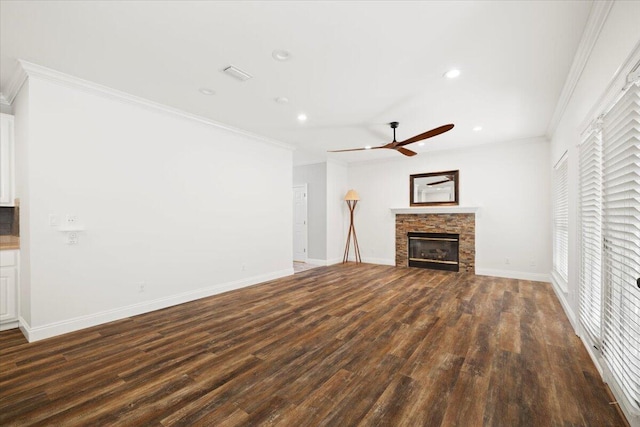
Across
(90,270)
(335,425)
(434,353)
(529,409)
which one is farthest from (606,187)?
(90,270)

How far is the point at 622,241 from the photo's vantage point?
1777 mm

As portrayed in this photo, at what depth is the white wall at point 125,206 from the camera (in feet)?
9.46

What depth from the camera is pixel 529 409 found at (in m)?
1.78

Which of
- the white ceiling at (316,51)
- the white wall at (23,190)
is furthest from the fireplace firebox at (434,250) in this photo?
the white wall at (23,190)

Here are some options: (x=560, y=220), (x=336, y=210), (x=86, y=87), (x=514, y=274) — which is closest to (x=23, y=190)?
(x=86, y=87)

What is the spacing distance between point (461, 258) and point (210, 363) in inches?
216

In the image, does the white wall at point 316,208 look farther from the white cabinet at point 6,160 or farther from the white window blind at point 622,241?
the white window blind at point 622,241

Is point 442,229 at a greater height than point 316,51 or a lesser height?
lesser

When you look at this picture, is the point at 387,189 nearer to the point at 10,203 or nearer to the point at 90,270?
the point at 90,270

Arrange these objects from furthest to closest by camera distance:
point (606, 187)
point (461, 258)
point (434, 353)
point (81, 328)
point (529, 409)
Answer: point (461, 258)
point (81, 328)
point (434, 353)
point (606, 187)
point (529, 409)

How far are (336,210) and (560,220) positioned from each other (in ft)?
15.0

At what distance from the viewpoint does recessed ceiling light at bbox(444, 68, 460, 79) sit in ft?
9.42

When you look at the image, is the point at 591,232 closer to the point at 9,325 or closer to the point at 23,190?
the point at 23,190

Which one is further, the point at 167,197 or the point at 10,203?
the point at 167,197
